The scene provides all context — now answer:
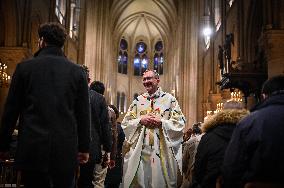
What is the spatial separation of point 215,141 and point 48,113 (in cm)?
194

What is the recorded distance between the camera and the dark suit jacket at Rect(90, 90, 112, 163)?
551cm

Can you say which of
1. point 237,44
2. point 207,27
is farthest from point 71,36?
point 237,44

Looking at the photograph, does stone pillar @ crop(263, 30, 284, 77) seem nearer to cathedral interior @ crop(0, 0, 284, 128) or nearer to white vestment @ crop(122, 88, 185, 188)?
cathedral interior @ crop(0, 0, 284, 128)

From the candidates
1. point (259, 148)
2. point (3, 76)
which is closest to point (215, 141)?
point (259, 148)

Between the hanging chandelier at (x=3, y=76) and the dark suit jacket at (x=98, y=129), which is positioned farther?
the hanging chandelier at (x=3, y=76)

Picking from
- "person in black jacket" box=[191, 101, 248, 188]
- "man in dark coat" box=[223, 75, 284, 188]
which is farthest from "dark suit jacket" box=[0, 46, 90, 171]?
"person in black jacket" box=[191, 101, 248, 188]

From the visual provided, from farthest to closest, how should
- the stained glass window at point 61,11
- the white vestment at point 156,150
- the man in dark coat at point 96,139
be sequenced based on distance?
the stained glass window at point 61,11 → the white vestment at point 156,150 → the man in dark coat at point 96,139

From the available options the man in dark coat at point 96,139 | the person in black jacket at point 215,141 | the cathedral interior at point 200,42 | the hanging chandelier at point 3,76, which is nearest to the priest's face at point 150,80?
the man in dark coat at point 96,139

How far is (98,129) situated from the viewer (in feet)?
18.4

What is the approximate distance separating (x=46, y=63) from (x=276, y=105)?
1846 mm

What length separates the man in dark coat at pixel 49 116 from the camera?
2986 millimetres

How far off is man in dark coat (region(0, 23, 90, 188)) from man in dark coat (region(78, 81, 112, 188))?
2254 millimetres

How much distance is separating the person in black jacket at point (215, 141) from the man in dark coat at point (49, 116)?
1581 mm

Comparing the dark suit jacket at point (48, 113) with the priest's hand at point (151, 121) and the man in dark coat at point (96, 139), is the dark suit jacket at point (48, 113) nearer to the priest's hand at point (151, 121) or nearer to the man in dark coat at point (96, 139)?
the man in dark coat at point (96, 139)
